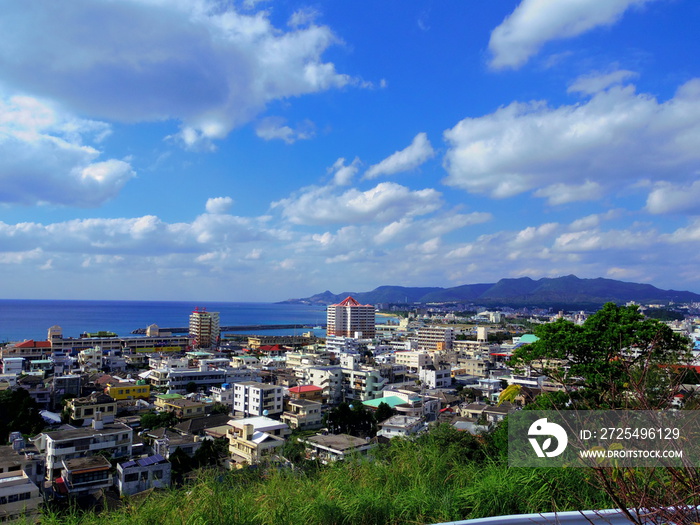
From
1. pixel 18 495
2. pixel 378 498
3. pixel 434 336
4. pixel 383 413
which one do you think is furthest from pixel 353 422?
pixel 434 336

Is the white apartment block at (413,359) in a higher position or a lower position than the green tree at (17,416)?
lower

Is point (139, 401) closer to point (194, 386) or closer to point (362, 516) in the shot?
point (194, 386)

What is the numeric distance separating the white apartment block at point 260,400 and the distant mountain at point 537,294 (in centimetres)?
12276

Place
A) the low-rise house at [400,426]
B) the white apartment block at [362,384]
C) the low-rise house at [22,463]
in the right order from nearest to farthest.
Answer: the low-rise house at [22,463]
the low-rise house at [400,426]
the white apartment block at [362,384]

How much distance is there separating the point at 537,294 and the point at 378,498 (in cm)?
16830

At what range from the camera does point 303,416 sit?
1316cm

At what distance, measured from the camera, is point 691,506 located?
4.24ft

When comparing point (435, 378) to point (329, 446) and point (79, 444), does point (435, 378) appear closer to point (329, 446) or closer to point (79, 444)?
point (329, 446)

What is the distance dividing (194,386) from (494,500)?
1749cm

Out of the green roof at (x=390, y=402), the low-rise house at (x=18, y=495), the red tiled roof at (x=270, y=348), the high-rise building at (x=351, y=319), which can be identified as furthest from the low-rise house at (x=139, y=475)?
the high-rise building at (x=351, y=319)

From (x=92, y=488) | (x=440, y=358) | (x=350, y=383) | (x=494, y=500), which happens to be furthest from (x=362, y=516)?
(x=440, y=358)

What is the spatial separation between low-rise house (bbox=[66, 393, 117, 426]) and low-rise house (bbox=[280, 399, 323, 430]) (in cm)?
476

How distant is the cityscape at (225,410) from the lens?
19.4ft

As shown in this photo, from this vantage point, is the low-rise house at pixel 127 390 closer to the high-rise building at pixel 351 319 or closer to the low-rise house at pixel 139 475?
the low-rise house at pixel 139 475
